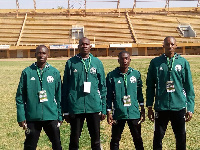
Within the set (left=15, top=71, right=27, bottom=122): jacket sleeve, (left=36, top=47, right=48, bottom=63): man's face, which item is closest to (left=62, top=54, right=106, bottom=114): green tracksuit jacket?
(left=36, top=47, right=48, bottom=63): man's face

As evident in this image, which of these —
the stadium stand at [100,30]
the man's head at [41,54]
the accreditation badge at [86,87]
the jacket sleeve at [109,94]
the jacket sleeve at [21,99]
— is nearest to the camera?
the jacket sleeve at [21,99]

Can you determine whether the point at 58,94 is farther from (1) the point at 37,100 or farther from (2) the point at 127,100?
(2) the point at 127,100

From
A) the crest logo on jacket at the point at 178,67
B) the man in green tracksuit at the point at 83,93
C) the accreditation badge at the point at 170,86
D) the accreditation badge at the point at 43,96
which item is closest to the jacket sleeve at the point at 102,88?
the man in green tracksuit at the point at 83,93

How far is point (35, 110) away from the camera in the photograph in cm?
497

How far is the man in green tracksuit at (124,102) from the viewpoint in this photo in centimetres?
538

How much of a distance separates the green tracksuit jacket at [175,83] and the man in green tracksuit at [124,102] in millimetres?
384

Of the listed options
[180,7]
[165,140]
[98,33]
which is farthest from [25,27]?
[165,140]

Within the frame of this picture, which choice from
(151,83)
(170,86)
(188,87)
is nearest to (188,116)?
(188,87)

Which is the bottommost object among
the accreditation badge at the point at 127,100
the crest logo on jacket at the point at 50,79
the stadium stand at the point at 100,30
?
the accreditation badge at the point at 127,100

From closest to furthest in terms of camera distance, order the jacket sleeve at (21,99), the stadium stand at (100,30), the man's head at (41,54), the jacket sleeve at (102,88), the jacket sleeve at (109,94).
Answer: the jacket sleeve at (21,99) → the man's head at (41,54) → the jacket sleeve at (102,88) → the jacket sleeve at (109,94) → the stadium stand at (100,30)

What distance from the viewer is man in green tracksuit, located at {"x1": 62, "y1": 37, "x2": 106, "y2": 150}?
17.1 ft

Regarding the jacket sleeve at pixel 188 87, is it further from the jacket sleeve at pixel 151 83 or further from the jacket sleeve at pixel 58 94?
the jacket sleeve at pixel 58 94

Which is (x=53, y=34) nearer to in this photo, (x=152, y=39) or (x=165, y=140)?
(x=152, y=39)

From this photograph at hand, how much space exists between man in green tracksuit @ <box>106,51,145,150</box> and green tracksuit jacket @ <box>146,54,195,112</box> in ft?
1.26
